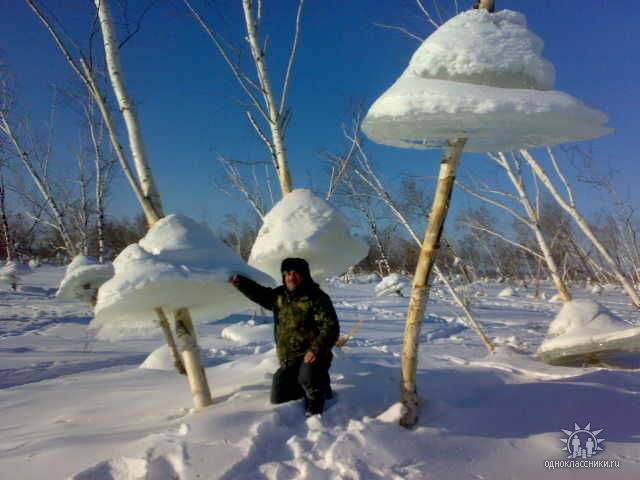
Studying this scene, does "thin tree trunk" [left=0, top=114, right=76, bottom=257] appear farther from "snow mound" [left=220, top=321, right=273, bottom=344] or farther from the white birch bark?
the white birch bark

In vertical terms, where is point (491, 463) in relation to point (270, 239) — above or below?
below

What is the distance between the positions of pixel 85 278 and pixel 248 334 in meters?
2.82

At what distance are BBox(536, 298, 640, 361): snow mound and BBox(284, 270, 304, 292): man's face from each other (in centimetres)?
305

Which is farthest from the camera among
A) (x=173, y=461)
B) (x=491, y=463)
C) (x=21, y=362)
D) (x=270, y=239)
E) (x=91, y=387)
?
(x=21, y=362)

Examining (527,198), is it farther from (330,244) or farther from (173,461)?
(173,461)

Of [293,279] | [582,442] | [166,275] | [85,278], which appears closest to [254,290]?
[293,279]

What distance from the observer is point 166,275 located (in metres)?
2.08

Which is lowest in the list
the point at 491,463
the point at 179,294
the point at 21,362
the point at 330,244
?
the point at 21,362

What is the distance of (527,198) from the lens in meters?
5.32

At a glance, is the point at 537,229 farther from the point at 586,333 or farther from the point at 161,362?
the point at 161,362

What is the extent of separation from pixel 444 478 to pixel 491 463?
1.07 feet

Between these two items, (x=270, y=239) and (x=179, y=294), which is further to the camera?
(x=270, y=239)

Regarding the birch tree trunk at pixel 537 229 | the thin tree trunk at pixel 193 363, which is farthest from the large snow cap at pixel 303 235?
the birch tree trunk at pixel 537 229

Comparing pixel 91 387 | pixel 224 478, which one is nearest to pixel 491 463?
pixel 224 478
